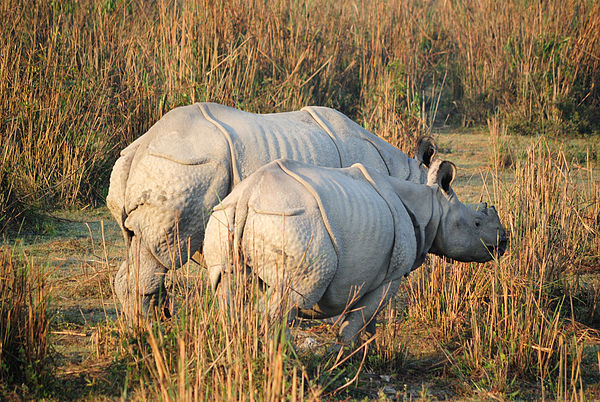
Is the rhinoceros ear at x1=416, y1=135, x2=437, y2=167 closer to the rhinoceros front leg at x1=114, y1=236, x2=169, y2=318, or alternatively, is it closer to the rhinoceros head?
the rhinoceros head

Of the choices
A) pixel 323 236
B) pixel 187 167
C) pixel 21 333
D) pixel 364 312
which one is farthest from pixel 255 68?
pixel 21 333

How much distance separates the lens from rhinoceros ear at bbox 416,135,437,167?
18.9ft

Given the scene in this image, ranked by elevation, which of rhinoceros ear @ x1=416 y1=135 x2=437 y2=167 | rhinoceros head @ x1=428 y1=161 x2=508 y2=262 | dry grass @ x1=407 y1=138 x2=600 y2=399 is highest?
rhinoceros ear @ x1=416 y1=135 x2=437 y2=167

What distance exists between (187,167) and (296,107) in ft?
17.0

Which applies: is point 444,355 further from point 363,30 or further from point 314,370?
point 363,30

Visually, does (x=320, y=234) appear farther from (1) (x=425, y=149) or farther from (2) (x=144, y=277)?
(1) (x=425, y=149)

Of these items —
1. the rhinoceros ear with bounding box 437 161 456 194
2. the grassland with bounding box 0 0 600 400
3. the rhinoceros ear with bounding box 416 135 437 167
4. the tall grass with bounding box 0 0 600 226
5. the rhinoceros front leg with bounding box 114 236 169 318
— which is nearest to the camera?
the grassland with bounding box 0 0 600 400

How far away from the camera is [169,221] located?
5016mm

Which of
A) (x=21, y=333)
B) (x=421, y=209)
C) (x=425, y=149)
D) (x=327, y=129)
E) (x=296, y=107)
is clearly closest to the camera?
(x=21, y=333)

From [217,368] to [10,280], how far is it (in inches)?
50.4

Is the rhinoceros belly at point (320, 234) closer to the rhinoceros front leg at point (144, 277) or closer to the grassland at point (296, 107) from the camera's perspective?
the grassland at point (296, 107)

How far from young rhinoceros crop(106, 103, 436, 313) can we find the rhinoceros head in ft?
2.58

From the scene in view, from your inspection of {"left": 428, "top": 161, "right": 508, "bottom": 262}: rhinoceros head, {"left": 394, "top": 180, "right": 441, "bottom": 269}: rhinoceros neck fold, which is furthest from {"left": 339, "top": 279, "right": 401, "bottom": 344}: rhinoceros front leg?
{"left": 428, "top": 161, "right": 508, "bottom": 262}: rhinoceros head

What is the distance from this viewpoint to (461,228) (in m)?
5.03
